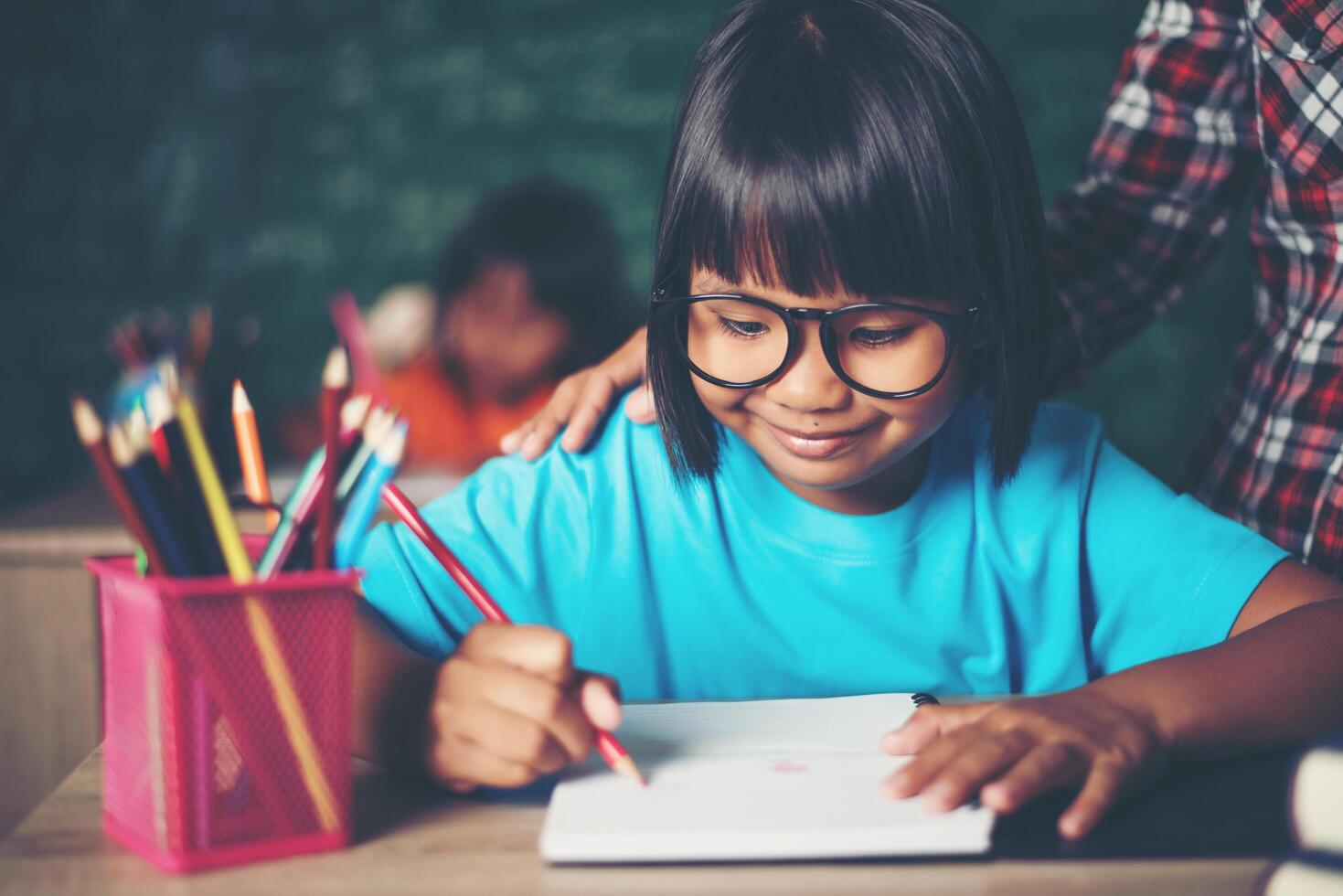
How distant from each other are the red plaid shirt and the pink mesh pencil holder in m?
0.85

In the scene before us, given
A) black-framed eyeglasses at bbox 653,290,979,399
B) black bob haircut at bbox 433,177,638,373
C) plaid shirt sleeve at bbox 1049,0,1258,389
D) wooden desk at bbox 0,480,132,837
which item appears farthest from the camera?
black bob haircut at bbox 433,177,638,373

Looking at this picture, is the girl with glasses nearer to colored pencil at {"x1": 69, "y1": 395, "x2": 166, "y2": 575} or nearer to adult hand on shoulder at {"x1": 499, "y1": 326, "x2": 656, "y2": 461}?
adult hand on shoulder at {"x1": 499, "y1": 326, "x2": 656, "y2": 461}

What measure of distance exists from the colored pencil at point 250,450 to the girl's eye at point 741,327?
34 cm

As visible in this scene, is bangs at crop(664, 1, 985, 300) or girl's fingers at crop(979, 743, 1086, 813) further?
bangs at crop(664, 1, 985, 300)

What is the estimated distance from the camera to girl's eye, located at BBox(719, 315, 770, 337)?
2.67ft

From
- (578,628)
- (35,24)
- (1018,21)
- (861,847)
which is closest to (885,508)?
(578,628)

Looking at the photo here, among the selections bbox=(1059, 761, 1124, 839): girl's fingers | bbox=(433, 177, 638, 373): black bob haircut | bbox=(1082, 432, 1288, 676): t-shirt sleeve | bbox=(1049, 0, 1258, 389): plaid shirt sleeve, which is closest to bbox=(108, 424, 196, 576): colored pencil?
bbox=(1059, 761, 1124, 839): girl's fingers

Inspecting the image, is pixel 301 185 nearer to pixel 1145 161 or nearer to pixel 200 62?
pixel 200 62

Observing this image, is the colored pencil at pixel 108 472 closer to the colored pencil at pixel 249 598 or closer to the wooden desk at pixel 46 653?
the colored pencil at pixel 249 598

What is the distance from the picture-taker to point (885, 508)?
3.19 feet

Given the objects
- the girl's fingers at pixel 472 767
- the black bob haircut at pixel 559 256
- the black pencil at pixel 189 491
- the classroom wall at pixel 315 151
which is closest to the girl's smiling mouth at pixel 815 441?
the girl's fingers at pixel 472 767

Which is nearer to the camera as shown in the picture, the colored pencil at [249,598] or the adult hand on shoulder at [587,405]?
the colored pencil at [249,598]

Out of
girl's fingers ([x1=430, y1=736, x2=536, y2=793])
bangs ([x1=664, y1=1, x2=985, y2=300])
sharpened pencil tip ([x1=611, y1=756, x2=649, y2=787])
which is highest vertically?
bangs ([x1=664, y1=1, x2=985, y2=300])

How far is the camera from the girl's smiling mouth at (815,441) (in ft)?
2.73
